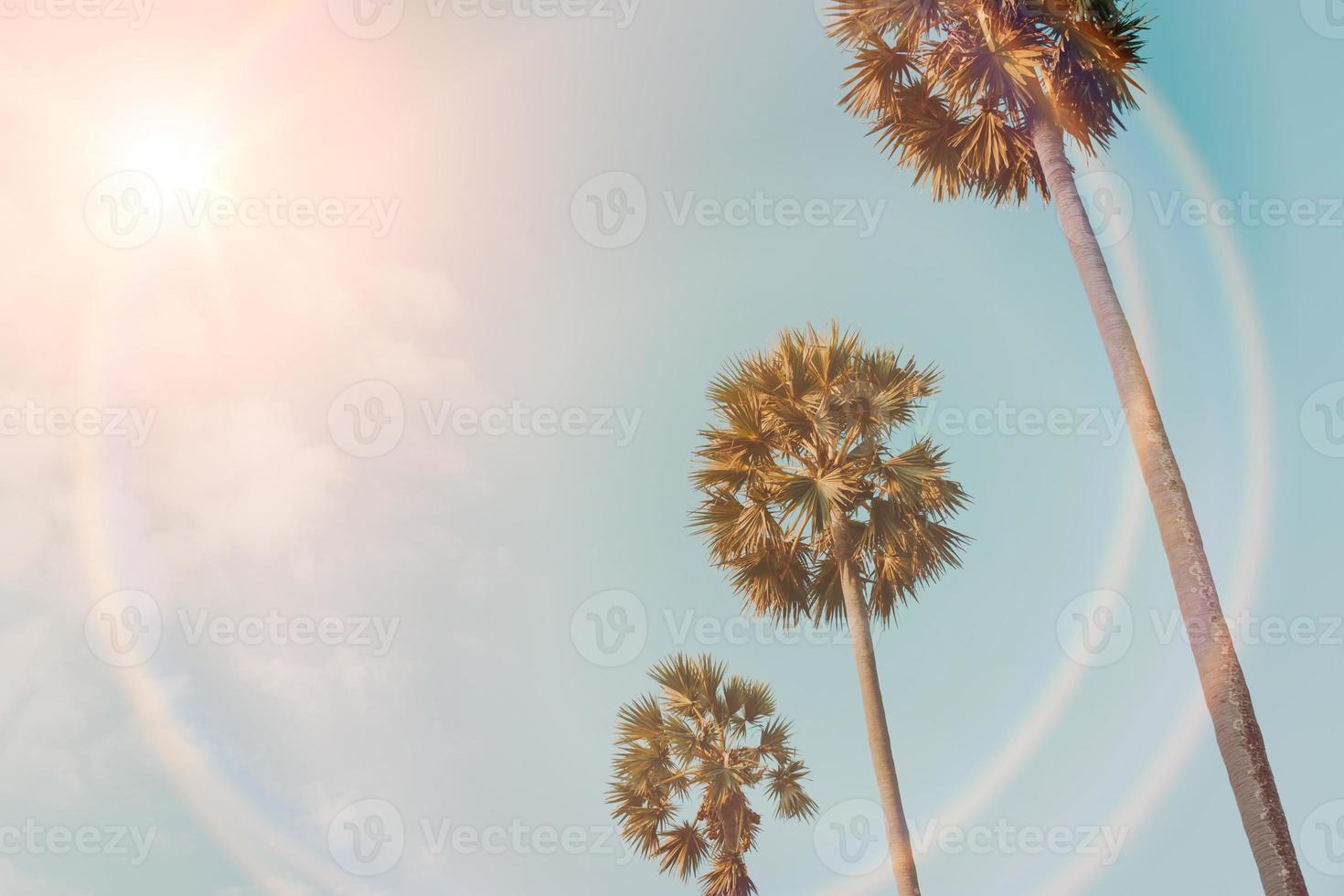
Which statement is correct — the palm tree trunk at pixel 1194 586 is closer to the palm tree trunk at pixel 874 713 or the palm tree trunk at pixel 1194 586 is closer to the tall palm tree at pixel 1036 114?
the tall palm tree at pixel 1036 114

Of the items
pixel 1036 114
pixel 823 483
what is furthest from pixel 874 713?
pixel 1036 114

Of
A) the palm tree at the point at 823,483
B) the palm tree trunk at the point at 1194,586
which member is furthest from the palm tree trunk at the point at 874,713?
the palm tree trunk at the point at 1194,586

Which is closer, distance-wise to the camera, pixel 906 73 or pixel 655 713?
pixel 906 73

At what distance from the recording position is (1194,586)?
28.6ft

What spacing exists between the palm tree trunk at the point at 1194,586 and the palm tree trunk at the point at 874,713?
5.87m

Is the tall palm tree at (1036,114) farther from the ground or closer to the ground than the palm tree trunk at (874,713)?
farther from the ground

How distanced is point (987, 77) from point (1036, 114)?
103 centimetres

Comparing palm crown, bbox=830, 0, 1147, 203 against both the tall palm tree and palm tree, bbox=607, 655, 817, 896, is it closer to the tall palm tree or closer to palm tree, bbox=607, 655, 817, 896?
the tall palm tree

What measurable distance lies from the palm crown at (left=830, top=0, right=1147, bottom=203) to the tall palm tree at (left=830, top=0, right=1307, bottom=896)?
2cm

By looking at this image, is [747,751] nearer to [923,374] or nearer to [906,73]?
[923,374]

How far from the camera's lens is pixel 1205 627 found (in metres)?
8.45

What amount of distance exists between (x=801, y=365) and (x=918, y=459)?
2.71 m

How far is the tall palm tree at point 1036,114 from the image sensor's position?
30.1 ft

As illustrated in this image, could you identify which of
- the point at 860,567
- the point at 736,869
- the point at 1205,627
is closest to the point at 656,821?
the point at 736,869
